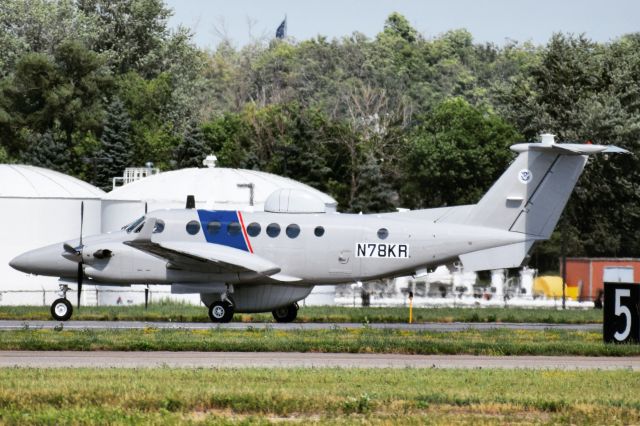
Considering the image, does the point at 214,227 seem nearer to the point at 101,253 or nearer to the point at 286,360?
the point at 101,253

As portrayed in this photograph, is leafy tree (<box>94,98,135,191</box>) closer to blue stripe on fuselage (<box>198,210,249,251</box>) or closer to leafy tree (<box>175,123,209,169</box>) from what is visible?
leafy tree (<box>175,123,209,169</box>)

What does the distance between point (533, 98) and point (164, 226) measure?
6582 cm

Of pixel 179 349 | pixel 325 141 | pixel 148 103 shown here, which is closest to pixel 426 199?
pixel 325 141

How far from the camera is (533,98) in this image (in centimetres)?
10094

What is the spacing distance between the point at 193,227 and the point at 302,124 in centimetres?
6803

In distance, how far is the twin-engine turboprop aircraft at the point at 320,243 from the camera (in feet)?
127

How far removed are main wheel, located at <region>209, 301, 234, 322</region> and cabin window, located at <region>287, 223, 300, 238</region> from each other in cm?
276

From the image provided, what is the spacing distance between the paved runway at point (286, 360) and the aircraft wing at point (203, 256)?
32.6 ft

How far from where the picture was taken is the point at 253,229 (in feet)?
129

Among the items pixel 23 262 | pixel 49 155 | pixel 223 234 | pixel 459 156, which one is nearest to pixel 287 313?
pixel 223 234

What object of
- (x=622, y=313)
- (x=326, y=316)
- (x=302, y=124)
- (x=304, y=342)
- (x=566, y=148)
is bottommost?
(x=304, y=342)

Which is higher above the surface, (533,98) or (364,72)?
(364,72)

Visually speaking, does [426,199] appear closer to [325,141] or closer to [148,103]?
[325,141]

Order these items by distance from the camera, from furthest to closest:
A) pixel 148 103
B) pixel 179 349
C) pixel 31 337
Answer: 1. pixel 148 103
2. pixel 31 337
3. pixel 179 349
